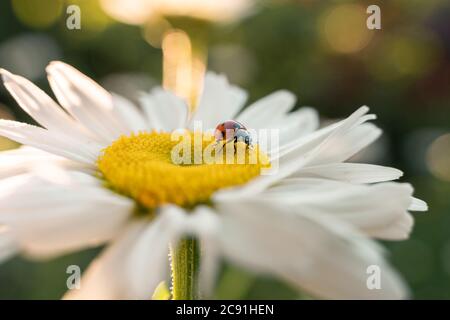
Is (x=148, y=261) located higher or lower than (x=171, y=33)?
lower

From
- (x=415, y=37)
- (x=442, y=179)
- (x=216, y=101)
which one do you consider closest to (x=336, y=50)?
(x=415, y=37)

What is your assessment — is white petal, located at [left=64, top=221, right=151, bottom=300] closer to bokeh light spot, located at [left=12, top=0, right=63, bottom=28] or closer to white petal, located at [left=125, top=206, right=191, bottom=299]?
white petal, located at [left=125, top=206, right=191, bottom=299]

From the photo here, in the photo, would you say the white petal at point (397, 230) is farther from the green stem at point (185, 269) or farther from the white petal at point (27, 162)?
the white petal at point (27, 162)

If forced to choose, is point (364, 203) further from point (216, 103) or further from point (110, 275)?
point (216, 103)

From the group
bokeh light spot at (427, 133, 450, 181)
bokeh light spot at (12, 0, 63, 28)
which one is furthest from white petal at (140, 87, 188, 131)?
bokeh light spot at (12, 0, 63, 28)

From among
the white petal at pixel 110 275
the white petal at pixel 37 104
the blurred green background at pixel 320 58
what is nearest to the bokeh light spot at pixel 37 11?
the blurred green background at pixel 320 58

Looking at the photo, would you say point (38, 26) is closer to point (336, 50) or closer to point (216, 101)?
point (336, 50)

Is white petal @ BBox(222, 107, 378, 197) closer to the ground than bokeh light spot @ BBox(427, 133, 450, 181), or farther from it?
closer to the ground
